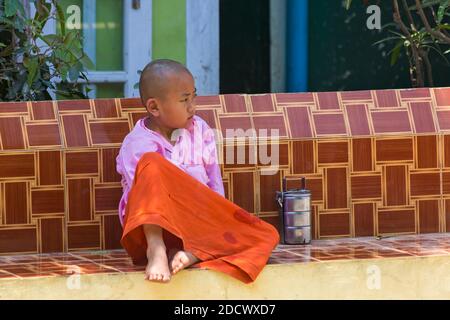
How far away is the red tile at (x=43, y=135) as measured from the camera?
4.97 meters

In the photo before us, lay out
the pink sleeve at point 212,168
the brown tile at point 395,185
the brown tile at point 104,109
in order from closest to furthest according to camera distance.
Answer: the pink sleeve at point 212,168 → the brown tile at point 104,109 → the brown tile at point 395,185

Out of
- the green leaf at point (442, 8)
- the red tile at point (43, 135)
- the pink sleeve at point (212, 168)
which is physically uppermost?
the green leaf at point (442, 8)

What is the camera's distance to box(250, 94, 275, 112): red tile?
525cm

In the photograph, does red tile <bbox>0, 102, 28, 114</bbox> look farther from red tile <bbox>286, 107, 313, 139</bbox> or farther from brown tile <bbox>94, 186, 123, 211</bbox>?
red tile <bbox>286, 107, 313, 139</bbox>

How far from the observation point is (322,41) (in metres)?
7.61

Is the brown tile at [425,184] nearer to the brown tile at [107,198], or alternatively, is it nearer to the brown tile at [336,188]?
the brown tile at [336,188]

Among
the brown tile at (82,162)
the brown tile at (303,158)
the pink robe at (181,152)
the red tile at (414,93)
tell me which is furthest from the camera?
the red tile at (414,93)

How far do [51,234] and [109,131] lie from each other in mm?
513

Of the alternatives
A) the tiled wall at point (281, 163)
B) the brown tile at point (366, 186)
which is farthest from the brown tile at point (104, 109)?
the brown tile at point (366, 186)

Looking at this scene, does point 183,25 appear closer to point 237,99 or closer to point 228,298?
point 237,99

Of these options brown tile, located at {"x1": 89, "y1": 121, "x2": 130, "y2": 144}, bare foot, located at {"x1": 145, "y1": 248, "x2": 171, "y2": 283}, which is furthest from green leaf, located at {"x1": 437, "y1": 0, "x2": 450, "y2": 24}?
bare foot, located at {"x1": 145, "y1": 248, "x2": 171, "y2": 283}

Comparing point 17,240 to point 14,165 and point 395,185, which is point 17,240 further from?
point 395,185

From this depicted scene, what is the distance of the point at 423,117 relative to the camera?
17.7 ft
